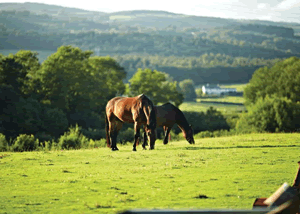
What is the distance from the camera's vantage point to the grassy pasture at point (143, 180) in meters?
10.6

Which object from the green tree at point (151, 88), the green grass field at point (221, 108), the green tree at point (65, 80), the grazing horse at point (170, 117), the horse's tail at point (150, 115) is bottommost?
the green grass field at point (221, 108)

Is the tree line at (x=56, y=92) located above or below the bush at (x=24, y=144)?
below

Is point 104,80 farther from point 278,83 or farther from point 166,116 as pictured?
point 166,116

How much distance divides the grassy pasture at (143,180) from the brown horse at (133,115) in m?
2.23

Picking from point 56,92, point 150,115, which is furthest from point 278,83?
point 150,115

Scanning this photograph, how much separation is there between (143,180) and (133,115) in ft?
31.7

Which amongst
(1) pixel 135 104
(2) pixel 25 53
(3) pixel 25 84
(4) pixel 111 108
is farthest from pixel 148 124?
(2) pixel 25 53

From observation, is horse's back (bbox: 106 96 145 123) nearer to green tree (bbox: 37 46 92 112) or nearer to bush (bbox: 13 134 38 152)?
bush (bbox: 13 134 38 152)

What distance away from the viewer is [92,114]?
3155 inches

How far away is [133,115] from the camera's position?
23172 millimetres

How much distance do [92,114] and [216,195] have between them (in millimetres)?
69935

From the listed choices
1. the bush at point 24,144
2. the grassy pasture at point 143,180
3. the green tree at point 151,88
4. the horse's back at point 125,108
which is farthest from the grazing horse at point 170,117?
the green tree at point 151,88

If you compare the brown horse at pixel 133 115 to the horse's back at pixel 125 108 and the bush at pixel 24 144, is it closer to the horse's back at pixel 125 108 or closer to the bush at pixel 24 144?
the horse's back at pixel 125 108

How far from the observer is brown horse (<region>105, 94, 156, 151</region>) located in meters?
22.6
